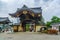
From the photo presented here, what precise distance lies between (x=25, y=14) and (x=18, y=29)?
10.6 feet

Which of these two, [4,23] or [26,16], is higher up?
[26,16]

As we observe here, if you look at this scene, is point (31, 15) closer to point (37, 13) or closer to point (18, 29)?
point (37, 13)

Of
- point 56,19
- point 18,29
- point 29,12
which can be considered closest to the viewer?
point 29,12

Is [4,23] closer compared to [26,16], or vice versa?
[26,16]

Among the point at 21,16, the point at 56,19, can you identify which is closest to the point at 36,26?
the point at 21,16

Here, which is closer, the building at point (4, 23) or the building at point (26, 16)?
the building at point (26, 16)

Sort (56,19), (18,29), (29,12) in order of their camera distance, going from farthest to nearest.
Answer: (56,19) → (18,29) → (29,12)

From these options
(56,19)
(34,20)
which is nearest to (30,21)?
(34,20)

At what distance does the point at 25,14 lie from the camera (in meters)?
29.7

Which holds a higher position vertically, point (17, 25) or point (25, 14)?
point (25, 14)

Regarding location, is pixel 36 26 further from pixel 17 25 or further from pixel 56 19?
pixel 56 19

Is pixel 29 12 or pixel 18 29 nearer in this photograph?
pixel 29 12

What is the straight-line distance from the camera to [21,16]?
30.9m

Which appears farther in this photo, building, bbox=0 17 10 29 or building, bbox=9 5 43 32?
building, bbox=0 17 10 29
